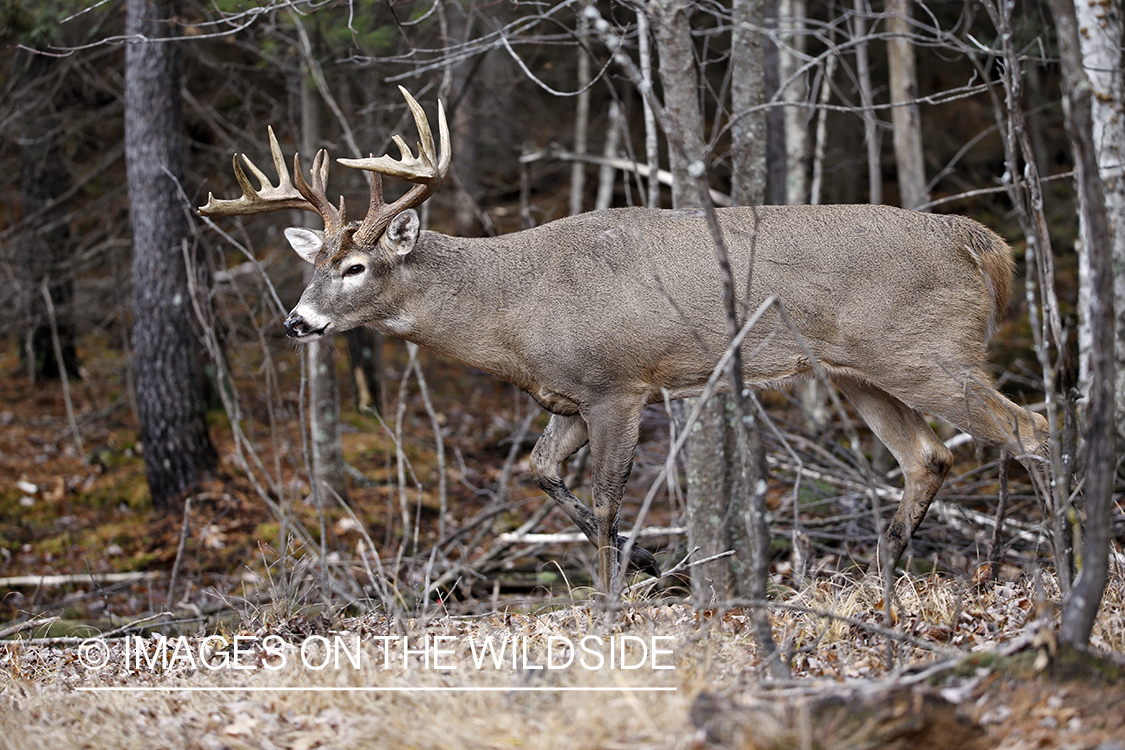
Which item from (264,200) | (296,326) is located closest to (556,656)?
(296,326)

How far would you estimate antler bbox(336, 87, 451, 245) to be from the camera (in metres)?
5.43

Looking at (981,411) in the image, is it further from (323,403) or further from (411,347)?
(323,403)

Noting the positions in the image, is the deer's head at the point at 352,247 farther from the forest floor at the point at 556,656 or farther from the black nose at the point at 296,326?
the forest floor at the point at 556,656

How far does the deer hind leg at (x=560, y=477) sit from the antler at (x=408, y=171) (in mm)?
1547

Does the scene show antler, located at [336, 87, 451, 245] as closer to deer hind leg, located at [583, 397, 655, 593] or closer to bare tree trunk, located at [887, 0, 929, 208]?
deer hind leg, located at [583, 397, 655, 593]

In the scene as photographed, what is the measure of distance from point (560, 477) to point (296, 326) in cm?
178

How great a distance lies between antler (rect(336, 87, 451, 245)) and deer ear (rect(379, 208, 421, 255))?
0.04 metres

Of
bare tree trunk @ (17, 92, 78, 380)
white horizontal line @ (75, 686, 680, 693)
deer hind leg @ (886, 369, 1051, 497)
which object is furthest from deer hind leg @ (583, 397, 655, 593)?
bare tree trunk @ (17, 92, 78, 380)

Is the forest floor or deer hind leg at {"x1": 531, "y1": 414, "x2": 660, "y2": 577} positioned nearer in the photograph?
the forest floor

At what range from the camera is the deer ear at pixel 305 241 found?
630 centimetres

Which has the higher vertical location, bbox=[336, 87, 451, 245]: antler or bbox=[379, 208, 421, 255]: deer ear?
bbox=[336, 87, 451, 245]: antler

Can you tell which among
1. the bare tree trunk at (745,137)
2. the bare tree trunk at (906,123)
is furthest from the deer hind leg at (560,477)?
the bare tree trunk at (906,123)

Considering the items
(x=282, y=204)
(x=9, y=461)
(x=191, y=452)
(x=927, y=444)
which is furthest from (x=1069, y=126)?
(x=9, y=461)

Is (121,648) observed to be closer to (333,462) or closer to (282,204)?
(282,204)
